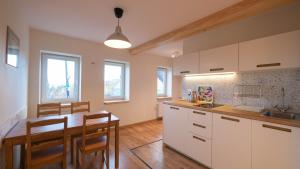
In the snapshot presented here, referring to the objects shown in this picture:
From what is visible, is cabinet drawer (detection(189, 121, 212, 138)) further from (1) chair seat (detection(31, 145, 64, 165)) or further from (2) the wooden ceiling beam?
(1) chair seat (detection(31, 145, 64, 165))

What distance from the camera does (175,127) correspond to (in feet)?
8.29

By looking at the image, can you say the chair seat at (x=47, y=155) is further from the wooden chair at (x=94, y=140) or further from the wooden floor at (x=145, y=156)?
the wooden floor at (x=145, y=156)

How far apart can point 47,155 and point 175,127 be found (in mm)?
1918

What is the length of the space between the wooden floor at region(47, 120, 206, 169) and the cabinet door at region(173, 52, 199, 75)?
1560 mm

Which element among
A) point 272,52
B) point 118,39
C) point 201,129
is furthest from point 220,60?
point 118,39

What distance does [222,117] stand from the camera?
184 centimetres

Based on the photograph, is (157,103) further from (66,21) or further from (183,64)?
(66,21)

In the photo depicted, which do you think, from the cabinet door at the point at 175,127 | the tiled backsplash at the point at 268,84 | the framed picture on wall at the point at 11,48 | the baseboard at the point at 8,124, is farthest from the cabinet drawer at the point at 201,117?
the framed picture on wall at the point at 11,48

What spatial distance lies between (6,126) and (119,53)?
108 inches

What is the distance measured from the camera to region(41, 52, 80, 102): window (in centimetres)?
289

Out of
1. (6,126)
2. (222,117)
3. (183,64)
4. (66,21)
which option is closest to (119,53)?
(66,21)

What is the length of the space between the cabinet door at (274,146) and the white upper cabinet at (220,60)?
884 mm

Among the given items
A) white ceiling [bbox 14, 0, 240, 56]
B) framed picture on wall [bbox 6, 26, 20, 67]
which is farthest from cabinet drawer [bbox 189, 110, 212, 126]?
framed picture on wall [bbox 6, 26, 20, 67]

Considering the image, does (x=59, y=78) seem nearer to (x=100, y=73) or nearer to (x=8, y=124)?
(x=100, y=73)
